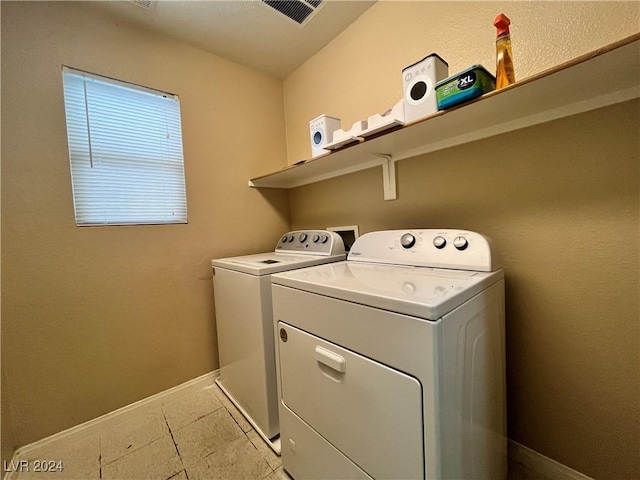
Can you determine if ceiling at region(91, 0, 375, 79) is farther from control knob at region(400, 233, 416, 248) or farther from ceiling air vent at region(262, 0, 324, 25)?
control knob at region(400, 233, 416, 248)

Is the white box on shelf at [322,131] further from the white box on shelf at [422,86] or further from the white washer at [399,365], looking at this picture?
the white washer at [399,365]

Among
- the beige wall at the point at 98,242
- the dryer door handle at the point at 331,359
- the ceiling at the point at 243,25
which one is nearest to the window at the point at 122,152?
the beige wall at the point at 98,242

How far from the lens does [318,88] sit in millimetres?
2012

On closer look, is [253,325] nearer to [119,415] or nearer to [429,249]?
[429,249]

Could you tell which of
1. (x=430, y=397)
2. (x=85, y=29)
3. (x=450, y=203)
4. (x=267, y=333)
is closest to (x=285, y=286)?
(x=267, y=333)

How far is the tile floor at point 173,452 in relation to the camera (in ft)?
3.92

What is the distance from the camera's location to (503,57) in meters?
0.91

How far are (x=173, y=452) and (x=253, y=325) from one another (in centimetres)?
77

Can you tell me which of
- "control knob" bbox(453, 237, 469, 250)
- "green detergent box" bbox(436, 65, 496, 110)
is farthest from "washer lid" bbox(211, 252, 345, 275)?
"green detergent box" bbox(436, 65, 496, 110)

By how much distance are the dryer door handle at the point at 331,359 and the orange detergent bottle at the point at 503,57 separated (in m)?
1.10

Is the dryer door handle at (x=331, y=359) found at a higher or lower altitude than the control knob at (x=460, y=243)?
lower

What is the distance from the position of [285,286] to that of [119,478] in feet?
4.03

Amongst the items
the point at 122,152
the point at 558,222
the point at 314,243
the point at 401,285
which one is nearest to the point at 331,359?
the point at 401,285

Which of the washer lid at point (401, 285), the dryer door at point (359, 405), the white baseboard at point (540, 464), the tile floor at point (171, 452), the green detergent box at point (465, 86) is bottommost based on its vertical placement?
the tile floor at point (171, 452)
